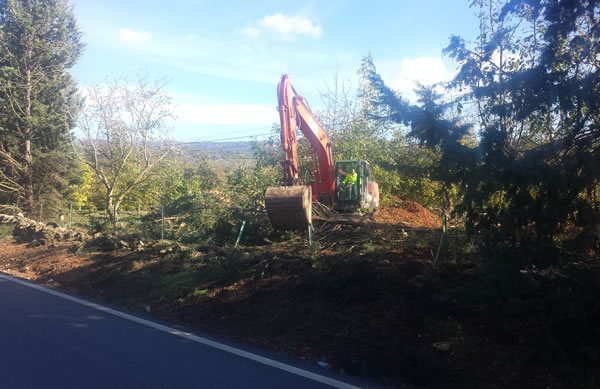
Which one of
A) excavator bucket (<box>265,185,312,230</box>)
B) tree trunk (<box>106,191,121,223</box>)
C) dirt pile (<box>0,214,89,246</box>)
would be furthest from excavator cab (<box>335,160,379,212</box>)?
tree trunk (<box>106,191,121,223</box>)

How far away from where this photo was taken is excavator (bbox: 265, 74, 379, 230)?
12250mm

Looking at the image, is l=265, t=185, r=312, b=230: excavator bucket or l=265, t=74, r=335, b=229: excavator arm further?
l=265, t=74, r=335, b=229: excavator arm

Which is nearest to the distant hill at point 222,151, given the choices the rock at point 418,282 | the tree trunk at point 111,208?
the tree trunk at point 111,208

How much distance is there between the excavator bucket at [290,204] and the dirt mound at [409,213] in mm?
8416

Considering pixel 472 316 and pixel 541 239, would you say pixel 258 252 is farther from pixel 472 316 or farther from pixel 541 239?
pixel 541 239

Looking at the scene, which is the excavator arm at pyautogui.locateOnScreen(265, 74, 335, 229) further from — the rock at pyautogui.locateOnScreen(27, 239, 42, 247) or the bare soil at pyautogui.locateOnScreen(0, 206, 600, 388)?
the rock at pyautogui.locateOnScreen(27, 239, 42, 247)

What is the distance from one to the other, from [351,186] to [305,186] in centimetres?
473

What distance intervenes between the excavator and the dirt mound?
7.19 feet

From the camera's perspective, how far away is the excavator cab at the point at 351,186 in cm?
1689

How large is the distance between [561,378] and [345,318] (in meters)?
3.02

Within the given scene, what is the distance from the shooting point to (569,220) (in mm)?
6191

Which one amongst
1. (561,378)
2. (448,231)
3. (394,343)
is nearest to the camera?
(561,378)

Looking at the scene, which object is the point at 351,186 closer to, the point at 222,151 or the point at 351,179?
the point at 351,179

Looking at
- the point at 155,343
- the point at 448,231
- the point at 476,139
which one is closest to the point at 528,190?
the point at 476,139
